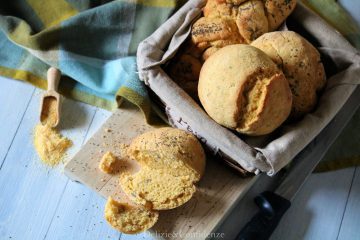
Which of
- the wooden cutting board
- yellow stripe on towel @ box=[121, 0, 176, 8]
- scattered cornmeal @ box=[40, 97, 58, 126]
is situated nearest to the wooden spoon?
scattered cornmeal @ box=[40, 97, 58, 126]

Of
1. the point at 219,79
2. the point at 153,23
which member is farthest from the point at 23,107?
the point at 219,79

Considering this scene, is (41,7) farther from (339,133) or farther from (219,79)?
(339,133)

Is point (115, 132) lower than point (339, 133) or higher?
lower

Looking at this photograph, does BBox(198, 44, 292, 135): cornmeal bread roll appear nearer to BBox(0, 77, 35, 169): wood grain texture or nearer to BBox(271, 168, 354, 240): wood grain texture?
BBox(271, 168, 354, 240): wood grain texture

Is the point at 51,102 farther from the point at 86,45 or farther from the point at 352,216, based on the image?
the point at 352,216

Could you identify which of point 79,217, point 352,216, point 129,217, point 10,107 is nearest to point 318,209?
point 352,216

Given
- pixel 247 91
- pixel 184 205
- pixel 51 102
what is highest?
pixel 247 91

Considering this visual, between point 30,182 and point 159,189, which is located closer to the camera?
point 159,189
